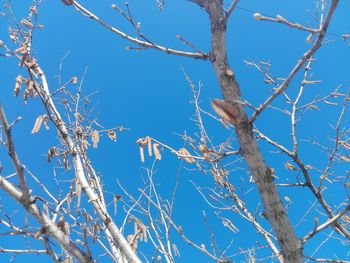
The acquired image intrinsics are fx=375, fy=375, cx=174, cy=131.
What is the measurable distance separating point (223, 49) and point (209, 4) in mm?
284

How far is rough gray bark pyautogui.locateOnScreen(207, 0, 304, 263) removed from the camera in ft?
5.40

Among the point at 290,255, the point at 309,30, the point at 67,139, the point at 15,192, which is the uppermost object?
the point at 67,139

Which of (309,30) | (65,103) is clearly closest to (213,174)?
(65,103)

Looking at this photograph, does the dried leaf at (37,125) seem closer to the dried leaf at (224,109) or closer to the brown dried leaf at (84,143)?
the brown dried leaf at (84,143)

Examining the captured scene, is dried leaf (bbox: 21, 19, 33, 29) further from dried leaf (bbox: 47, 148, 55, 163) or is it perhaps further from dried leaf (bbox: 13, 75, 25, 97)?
dried leaf (bbox: 47, 148, 55, 163)

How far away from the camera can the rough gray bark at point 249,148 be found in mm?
1646

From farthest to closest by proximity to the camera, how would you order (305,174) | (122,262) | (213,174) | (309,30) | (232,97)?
1. (213,174)
2. (122,262)
3. (305,174)
4. (232,97)
5. (309,30)

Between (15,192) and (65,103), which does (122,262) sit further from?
(65,103)

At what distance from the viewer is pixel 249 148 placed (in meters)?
1.75

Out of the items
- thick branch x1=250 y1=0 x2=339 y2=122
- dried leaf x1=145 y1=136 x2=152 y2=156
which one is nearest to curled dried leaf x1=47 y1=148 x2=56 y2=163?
dried leaf x1=145 y1=136 x2=152 y2=156

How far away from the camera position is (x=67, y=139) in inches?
125

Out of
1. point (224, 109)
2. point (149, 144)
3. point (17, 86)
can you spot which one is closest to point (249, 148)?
point (224, 109)

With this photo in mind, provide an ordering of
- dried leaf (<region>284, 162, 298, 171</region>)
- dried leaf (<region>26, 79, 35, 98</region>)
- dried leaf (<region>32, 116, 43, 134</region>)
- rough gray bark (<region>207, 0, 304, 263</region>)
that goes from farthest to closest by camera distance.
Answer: dried leaf (<region>32, 116, 43, 134</region>), dried leaf (<region>26, 79, 35, 98</region>), dried leaf (<region>284, 162, 298, 171</region>), rough gray bark (<region>207, 0, 304, 263</region>)

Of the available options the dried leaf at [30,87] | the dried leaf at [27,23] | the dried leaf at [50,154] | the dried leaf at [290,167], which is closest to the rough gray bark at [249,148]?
the dried leaf at [290,167]
